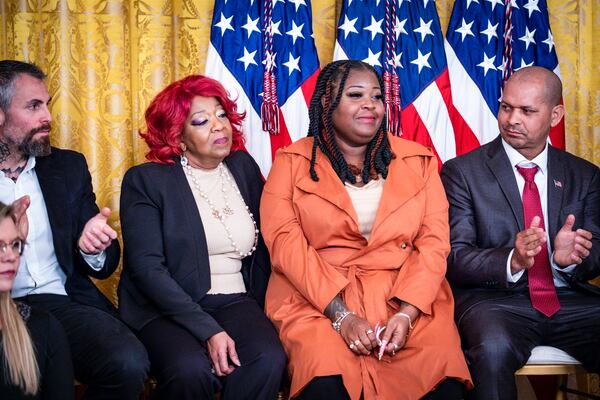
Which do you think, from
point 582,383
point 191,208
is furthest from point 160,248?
point 582,383

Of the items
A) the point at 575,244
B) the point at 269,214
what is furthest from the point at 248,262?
the point at 575,244

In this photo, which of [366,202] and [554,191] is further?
[554,191]

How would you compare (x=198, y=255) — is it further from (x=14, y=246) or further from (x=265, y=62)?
(x=265, y=62)

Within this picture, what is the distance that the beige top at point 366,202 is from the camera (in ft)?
11.5

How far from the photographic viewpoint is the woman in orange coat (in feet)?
10.2

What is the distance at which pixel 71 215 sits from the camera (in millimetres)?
3475

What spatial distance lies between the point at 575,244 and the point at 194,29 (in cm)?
246

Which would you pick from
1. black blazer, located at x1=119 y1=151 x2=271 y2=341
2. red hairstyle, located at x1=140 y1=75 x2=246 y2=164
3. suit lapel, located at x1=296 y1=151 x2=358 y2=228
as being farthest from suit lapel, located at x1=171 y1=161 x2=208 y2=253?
suit lapel, located at x1=296 y1=151 x2=358 y2=228

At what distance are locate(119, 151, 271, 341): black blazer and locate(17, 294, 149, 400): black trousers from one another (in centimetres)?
22

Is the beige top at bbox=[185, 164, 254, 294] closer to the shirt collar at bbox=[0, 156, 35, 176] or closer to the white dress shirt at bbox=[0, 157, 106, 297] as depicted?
the white dress shirt at bbox=[0, 157, 106, 297]

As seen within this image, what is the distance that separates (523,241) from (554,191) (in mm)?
531

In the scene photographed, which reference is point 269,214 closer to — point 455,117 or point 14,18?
point 455,117

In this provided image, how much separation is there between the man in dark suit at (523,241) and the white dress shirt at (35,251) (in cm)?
169

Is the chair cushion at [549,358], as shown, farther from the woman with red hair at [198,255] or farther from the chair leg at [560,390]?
the woman with red hair at [198,255]
